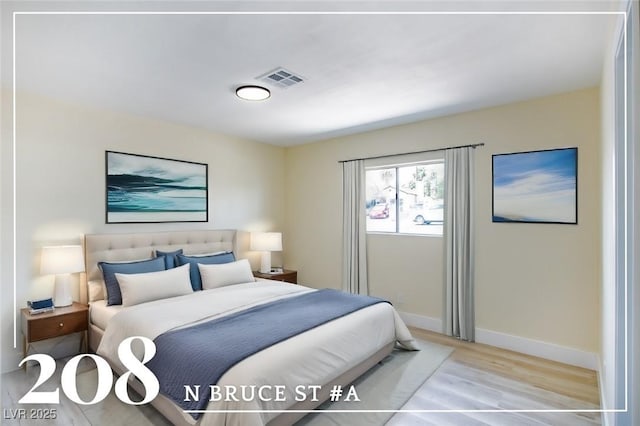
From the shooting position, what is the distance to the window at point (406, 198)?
3984 mm

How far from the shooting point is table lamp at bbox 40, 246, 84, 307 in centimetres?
285

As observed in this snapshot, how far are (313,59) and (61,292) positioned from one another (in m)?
3.11

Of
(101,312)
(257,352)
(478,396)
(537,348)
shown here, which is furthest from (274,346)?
(537,348)

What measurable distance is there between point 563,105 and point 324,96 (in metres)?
2.28

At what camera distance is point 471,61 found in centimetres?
239

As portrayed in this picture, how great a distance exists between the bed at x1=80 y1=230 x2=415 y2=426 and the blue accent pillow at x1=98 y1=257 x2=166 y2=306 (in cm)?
11

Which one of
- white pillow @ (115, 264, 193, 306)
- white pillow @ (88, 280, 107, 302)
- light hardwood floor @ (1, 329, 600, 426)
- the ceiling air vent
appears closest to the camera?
light hardwood floor @ (1, 329, 600, 426)

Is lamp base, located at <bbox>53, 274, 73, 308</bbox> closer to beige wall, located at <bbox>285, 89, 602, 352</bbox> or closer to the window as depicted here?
beige wall, located at <bbox>285, 89, 602, 352</bbox>

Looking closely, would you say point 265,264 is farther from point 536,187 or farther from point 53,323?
point 536,187

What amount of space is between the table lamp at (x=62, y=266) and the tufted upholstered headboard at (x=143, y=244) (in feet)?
0.68

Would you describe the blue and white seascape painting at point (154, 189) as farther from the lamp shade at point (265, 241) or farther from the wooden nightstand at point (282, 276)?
the wooden nightstand at point (282, 276)

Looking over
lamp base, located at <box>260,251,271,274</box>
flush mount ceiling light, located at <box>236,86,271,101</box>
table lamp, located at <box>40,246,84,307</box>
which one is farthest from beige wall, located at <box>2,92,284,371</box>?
Result: flush mount ceiling light, located at <box>236,86,271,101</box>

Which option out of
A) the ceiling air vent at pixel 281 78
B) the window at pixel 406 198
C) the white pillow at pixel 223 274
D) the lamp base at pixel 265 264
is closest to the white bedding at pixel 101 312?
the white pillow at pixel 223 274

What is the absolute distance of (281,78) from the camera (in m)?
2.67
